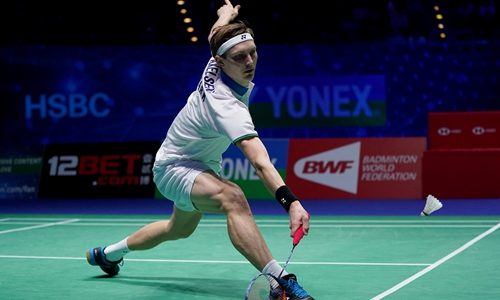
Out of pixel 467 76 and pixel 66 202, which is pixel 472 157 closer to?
pixel 467 76

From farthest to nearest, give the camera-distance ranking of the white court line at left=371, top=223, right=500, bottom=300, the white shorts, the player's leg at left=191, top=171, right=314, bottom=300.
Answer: the white court line at left=371, top=223, right=500, bottom=300, the white shorts, the player's leg at left=191, top=171, right=314, bottom=300

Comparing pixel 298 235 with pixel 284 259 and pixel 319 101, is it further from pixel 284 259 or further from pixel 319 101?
pixel 319 101

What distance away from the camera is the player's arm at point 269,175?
392cm

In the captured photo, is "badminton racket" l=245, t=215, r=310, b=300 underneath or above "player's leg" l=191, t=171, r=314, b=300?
underneath

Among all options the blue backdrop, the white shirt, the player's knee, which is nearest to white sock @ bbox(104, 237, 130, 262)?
the white shirt

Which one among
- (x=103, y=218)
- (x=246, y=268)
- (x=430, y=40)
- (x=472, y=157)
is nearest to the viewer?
(x=246, y=268)

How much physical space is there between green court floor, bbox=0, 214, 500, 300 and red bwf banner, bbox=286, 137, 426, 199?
2240 mm

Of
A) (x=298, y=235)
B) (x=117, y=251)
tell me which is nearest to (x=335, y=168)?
(x=117, y=251)

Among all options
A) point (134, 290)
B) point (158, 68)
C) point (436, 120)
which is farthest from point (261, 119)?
point (134, 290)

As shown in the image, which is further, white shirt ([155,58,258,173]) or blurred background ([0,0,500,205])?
blurred background ([0,0,500,205])

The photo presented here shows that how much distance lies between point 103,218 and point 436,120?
505cm

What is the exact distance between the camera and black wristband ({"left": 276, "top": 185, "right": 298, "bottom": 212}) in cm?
401

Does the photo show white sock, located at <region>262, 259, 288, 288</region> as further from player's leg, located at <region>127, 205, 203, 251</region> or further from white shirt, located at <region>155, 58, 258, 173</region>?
player's leg, located at <region>127, 205, 203, 251</region>

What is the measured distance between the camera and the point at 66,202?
40.7ft
